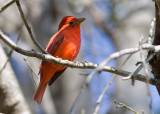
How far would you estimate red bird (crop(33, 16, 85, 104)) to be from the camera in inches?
177

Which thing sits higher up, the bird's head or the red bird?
the bird's head

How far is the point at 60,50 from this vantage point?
4.50 meters

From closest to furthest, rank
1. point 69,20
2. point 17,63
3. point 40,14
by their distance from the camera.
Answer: point 69,20 → point 40,14 → point 17,63

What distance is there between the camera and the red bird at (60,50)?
4504mm

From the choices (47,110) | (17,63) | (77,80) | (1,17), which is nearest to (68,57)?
(47,110)

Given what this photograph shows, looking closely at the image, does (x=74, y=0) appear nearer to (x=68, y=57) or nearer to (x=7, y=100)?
(x=68, y=57)

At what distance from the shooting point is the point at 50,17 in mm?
8742

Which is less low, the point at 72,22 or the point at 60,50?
the point at 72,22

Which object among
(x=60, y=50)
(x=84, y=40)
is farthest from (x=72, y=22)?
(x=84, y=40)

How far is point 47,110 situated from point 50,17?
9.36ft

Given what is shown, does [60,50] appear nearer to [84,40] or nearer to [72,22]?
[72,22]

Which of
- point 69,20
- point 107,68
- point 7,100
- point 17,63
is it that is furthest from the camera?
point 17,63

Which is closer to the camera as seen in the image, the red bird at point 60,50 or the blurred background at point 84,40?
the red bird at point 60,50

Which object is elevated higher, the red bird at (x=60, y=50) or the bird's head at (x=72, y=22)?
the bird's head at (x=72, y=22)
